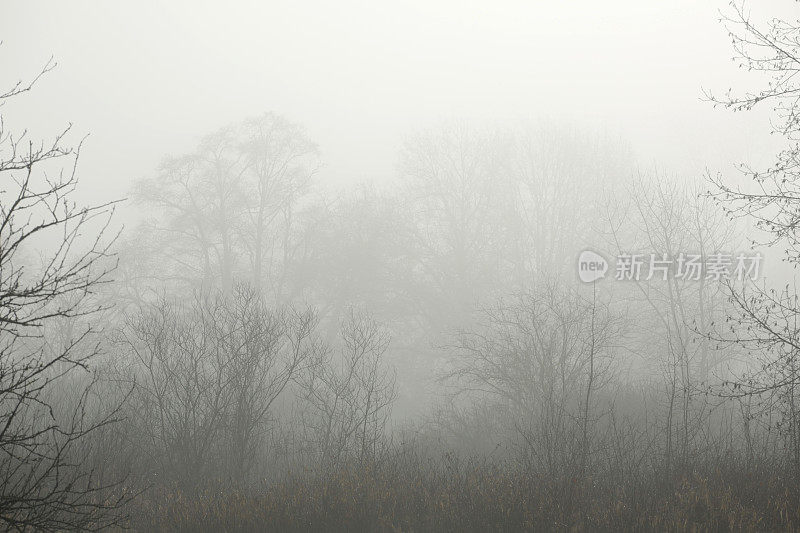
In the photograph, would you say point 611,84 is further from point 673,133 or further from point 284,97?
point 284,97

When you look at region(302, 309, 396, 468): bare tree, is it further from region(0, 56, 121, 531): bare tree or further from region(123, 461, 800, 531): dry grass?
region(0, 56, 121, 531): bare tree

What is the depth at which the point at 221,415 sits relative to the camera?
1023 centimetres

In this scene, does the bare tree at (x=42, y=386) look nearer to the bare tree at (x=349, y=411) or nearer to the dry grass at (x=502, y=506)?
the dry grass at (x=502, y=506)

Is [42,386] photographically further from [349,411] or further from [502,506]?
[349,411]

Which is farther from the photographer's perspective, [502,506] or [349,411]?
[349,411]

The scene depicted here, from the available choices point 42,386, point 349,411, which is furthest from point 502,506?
point 349,411

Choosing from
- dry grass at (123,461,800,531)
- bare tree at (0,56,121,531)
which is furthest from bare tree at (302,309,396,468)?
bare tree at (0,56,121,531)

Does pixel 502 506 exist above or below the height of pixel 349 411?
below

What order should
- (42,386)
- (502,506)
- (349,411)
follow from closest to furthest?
(42,386)
(502,506)
(349,411)

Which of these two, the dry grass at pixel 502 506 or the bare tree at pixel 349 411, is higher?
the bare tree at pixel 349 411

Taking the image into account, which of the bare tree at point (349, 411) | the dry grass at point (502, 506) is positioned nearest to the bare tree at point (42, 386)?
the dry grass at point (502, 506)

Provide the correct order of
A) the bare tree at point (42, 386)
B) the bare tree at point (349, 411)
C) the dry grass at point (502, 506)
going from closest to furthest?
the bare tree at point (42, 386) → the dry grass at point (502, 506) → the bare tree at point (349, 411)

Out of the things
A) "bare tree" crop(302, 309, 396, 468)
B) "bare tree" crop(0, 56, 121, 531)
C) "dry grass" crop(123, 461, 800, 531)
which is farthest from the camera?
"bare tree" crop(302, 309, 396, 468)

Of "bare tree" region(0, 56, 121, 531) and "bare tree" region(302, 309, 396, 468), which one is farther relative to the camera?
"bare tree" region(302, 309, 396, 468)
